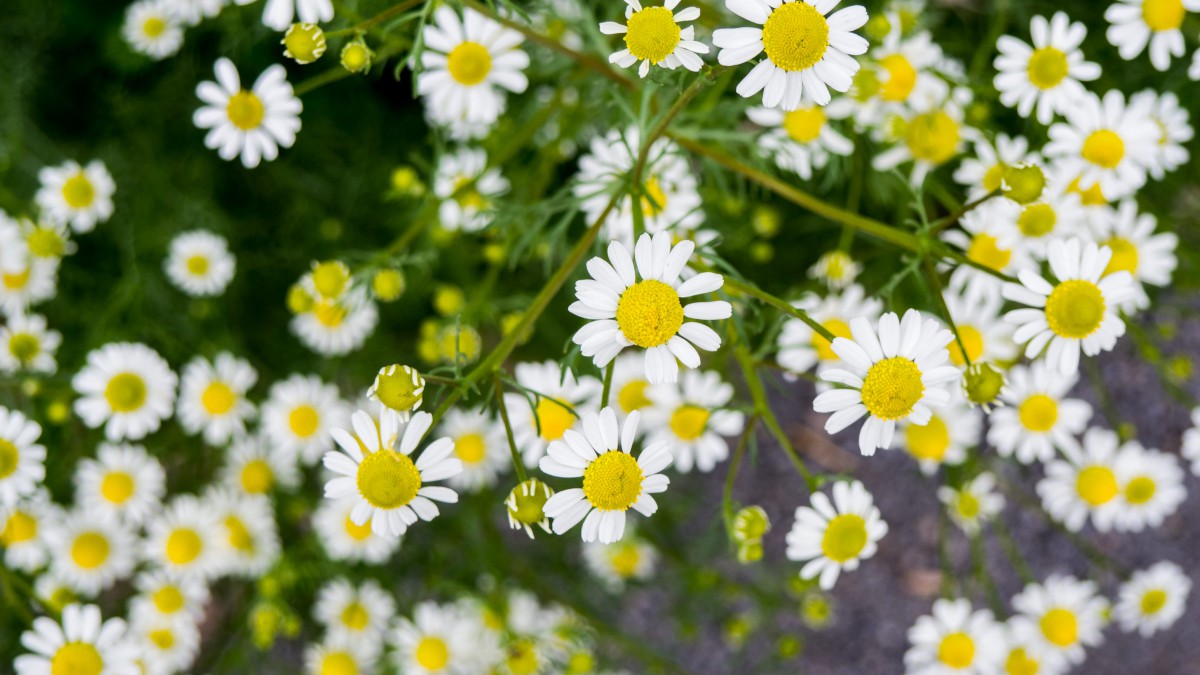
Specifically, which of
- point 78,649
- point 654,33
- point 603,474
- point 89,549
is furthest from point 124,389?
point 654,33

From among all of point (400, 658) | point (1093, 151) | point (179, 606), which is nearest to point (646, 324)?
point (1093, 151)

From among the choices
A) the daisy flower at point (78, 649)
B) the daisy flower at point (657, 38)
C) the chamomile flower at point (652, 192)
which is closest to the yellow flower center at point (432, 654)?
the daisy flower at point (78, 649)

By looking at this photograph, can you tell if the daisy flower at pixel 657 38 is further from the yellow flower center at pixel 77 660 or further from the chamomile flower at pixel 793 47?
the yellow flower center at pixel 77 660

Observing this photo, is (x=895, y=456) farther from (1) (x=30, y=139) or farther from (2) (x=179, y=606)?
(1) (x=30, y=139)

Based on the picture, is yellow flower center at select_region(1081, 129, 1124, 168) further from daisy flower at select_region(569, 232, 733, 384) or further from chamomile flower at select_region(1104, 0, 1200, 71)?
daisy flower at select_region(569, 232, 733, 384)

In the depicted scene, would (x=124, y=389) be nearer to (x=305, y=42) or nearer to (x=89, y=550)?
(x=89, y=550)
